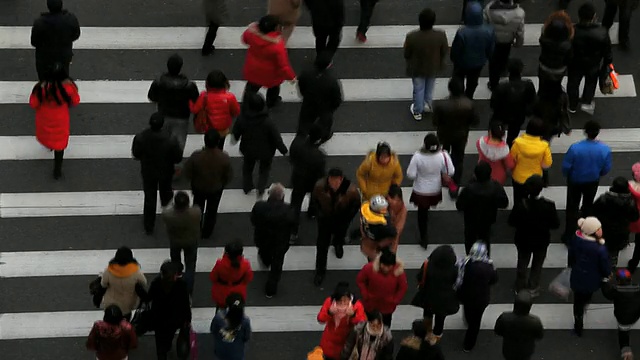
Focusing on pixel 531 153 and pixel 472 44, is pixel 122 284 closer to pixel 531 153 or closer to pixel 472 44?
pixel 531 153

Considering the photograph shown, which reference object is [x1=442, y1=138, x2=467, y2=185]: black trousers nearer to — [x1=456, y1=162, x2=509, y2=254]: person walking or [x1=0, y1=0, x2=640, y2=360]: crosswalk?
[x1=0, y1=0, x2=640, y2=360]: crosswalk

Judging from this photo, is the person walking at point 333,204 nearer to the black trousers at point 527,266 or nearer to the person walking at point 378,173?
the person walking at point 378,173

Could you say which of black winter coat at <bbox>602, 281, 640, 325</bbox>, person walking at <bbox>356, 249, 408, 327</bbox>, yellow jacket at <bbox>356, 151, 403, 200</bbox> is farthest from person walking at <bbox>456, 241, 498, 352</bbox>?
yellow jacket at <bbox>356, 151, 403, 200</bbox>

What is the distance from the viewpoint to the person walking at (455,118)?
751 inches

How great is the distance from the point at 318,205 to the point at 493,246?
271cm

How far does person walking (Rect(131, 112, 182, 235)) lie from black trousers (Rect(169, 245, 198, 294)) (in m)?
0.89

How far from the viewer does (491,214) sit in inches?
719

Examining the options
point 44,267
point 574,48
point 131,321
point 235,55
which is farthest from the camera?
point 235,55

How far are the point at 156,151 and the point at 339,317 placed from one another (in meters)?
3.39

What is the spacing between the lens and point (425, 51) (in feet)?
66.2

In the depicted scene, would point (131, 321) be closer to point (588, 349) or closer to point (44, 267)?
point (44, 267)

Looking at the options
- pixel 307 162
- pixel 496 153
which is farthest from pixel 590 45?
pixel 307 162

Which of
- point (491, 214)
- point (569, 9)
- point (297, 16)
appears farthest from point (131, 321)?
point (569, 9)

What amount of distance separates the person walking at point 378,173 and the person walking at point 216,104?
1.91m
